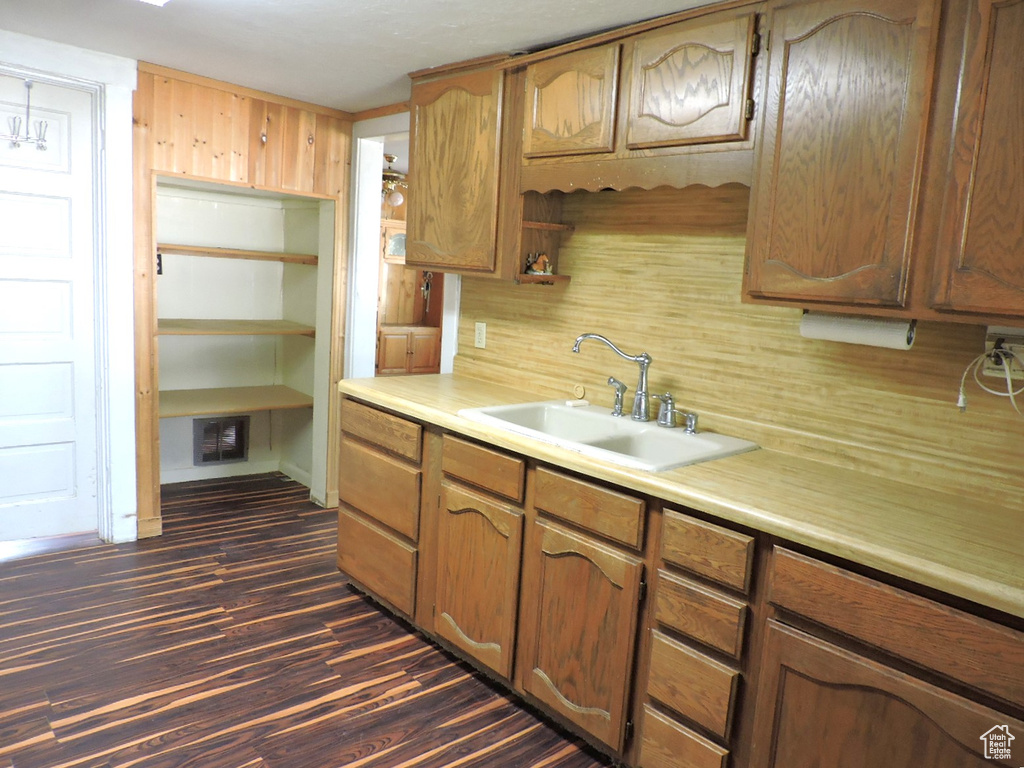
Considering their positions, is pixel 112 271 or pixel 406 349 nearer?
pixel 112 271

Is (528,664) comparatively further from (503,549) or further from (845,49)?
(845,49)

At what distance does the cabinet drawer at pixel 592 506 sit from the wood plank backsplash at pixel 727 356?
0.63 metres

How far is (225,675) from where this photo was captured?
2.44 meters

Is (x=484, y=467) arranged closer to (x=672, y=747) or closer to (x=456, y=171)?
(x=672, y=747)

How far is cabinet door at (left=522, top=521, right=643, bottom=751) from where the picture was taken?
1.94m

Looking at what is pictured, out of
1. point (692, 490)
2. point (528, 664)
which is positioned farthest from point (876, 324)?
point (528, 664)

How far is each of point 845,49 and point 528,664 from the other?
1.89 meters

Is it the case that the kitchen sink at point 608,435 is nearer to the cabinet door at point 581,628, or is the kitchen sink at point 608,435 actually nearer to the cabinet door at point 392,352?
the cabinet door at point 581,628

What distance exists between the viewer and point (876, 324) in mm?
1827

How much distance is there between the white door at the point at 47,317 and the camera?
A: 3137mm

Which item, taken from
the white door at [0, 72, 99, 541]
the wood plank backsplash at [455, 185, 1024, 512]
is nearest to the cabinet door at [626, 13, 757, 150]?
the wood plank backsplash at [455, 185, 1024, 512]

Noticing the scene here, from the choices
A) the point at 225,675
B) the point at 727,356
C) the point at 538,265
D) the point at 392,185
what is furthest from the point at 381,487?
the point at 392,185

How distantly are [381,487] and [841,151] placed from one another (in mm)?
1953

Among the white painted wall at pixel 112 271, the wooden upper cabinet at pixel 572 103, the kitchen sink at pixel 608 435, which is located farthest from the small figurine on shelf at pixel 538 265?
the white painted wall at pixel 112 271
